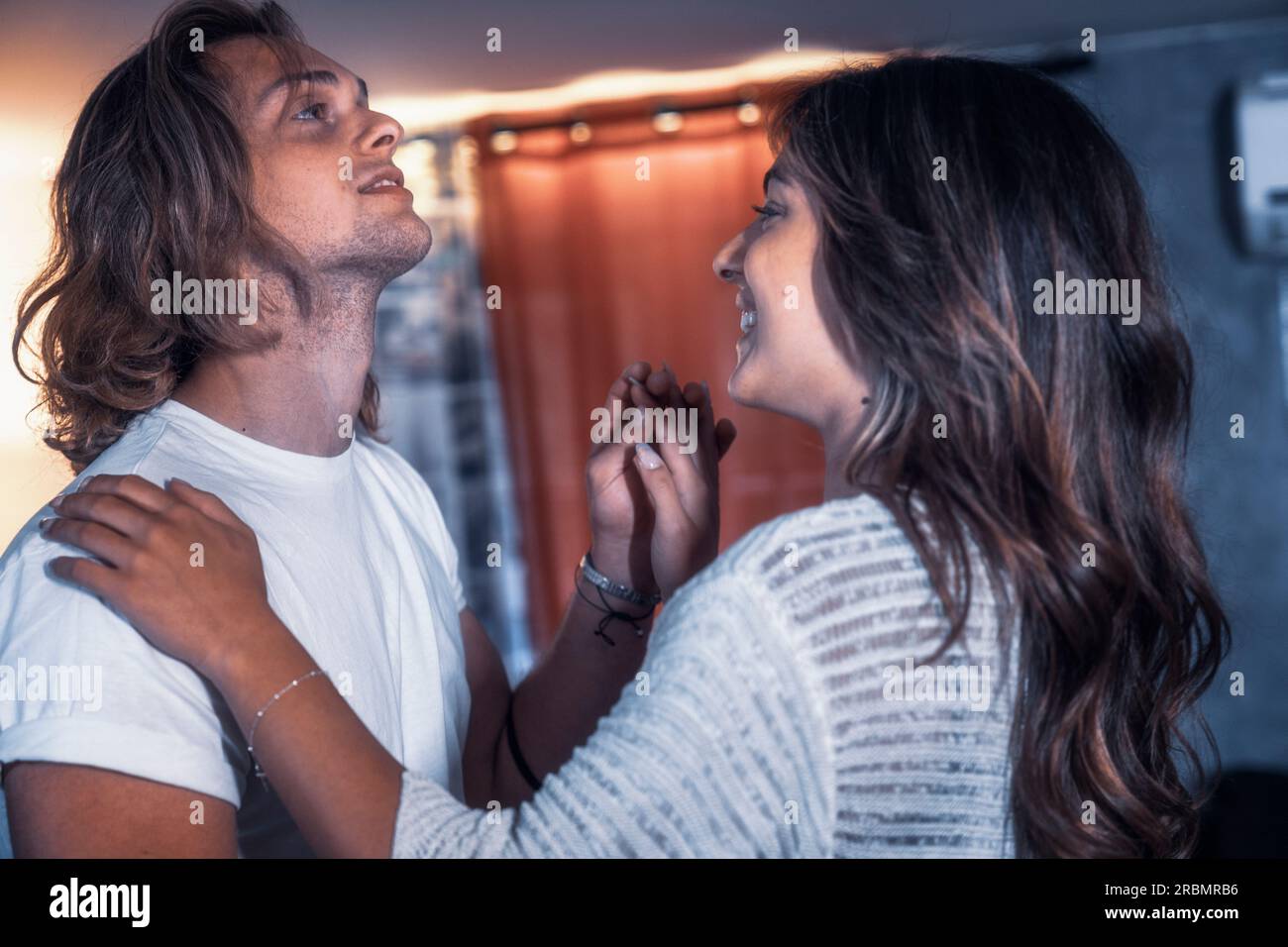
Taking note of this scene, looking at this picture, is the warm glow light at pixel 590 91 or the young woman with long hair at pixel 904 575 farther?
the warm glow light at pixel 590 91

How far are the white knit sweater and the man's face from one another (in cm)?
59

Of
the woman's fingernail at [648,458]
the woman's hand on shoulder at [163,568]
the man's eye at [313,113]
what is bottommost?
the woman's hand on shoulder at [163,568]

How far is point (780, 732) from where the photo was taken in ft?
2.48

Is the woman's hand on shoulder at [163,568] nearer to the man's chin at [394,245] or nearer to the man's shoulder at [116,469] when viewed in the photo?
the man's shoulder at [116,469]

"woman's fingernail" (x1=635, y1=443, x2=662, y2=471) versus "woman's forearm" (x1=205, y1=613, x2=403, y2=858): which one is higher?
"woman's fingernail" (x1=635, y1=443, x2=662, y2=471)

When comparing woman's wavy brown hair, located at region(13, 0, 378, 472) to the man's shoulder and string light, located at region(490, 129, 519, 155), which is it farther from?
string light, located at region(490, 129, 519, 155)

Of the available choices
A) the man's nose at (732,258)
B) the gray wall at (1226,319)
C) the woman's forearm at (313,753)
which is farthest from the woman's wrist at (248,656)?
the gray wall at (1226,319)

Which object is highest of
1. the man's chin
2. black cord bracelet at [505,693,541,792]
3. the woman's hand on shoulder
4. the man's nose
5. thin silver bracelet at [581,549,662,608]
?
the man's chin

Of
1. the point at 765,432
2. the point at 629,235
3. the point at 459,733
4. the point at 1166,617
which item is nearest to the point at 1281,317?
the point at 765,432

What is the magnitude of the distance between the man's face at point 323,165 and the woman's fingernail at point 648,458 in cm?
35

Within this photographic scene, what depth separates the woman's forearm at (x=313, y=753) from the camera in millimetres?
783

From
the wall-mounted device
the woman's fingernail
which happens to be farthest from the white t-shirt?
the wall-mounted device

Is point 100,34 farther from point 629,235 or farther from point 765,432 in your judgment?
point 765,432

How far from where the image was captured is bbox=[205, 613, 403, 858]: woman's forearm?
2.57 feet
